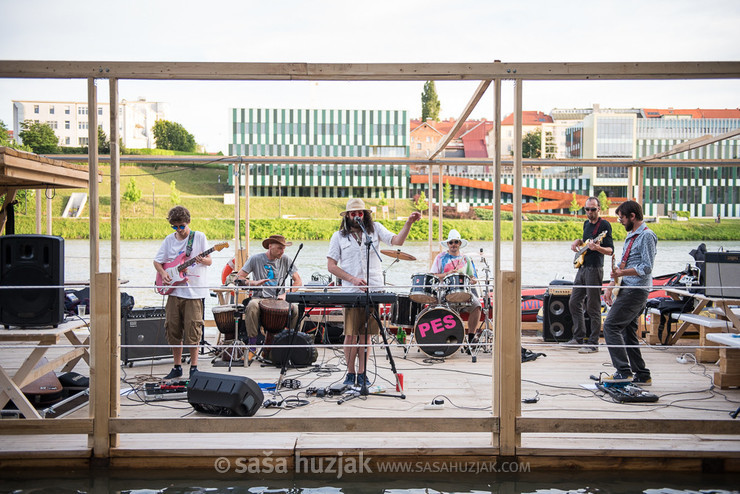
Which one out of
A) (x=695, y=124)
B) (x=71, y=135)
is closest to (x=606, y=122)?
(x=695, y=124)

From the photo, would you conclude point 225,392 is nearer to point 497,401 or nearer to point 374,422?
point 374,422

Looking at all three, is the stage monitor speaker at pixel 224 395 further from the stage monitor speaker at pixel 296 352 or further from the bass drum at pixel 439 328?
the bass drum at pixel 439 328

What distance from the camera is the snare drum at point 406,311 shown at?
726 cm

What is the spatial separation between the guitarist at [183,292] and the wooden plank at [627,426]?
2.94m

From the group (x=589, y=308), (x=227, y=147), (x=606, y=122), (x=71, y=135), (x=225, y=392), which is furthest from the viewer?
(x=71, y=135)

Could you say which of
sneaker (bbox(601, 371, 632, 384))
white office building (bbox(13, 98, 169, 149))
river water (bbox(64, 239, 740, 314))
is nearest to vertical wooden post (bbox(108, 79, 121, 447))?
sneaker (bbox(601, 371, 632, 384))

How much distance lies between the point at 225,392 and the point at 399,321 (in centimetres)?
328

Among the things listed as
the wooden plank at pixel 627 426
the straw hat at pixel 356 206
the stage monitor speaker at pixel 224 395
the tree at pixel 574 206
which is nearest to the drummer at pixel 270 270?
the straw hat at pixel 356 206

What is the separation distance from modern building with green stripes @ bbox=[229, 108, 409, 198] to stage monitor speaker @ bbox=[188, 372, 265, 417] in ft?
193

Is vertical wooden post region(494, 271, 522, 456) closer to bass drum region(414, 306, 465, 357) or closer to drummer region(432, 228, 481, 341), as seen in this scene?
bass drum region(414, 306, 465, 357)

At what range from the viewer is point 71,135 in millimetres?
89938

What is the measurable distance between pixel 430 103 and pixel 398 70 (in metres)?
84.6

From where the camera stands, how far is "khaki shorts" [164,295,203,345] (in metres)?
5.54

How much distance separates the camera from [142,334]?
257 inches
